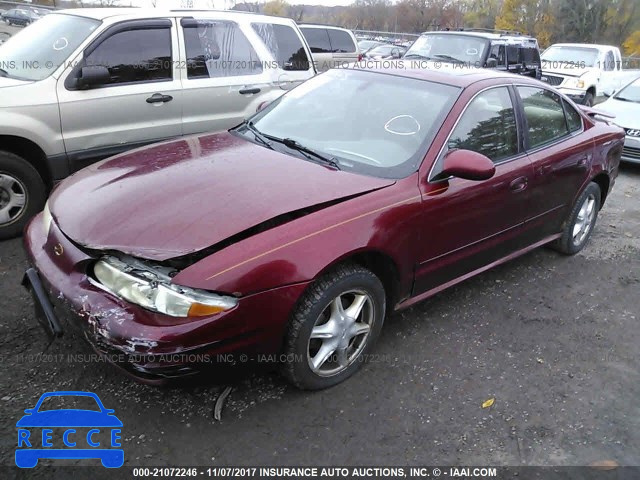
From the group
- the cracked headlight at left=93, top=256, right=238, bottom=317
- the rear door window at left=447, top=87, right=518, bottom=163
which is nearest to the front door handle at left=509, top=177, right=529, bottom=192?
the rear door window at left=447, top=87, right=518, bottom=163

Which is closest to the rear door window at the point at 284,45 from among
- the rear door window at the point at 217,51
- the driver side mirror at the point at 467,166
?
the rear door window at the point at 217,51

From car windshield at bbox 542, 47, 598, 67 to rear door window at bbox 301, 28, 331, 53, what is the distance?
6.92 meters

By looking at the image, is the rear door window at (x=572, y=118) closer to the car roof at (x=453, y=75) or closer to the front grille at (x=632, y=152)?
the car roof at (x=453, y=75)

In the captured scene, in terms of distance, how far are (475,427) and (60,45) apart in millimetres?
4506

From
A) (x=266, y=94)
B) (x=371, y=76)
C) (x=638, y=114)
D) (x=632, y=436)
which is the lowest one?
(x=632, y=436)


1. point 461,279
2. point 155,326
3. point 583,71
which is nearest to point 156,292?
point 155,326

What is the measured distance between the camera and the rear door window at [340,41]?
434 inches

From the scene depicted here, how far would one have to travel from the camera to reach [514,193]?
12.3 ft

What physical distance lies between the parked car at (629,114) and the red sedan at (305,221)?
4.63m

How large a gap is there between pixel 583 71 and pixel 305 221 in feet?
42.7

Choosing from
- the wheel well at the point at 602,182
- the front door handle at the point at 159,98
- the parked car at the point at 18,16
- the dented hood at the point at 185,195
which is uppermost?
the parked car at the point at 18,16

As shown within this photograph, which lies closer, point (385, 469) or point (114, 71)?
point (385, 469)

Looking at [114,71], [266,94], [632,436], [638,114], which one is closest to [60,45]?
[114,71]

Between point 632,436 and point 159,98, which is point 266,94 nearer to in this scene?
point 159,98
